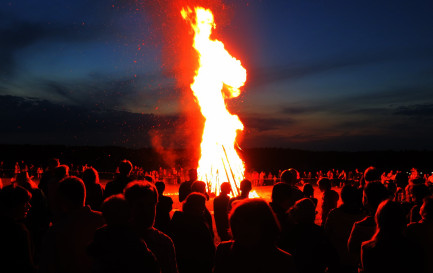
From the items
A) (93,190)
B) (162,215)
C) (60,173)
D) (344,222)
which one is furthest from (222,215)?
(60,173)

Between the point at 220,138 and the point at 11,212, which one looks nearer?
the point at 11,212

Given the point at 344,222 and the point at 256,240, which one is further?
the point at 344,222

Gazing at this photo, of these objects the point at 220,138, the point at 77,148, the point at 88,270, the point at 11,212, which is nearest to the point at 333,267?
the point at 88,270

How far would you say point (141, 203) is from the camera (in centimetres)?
340

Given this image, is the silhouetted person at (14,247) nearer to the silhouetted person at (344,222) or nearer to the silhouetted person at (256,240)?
the silhouetted person at (256,240)

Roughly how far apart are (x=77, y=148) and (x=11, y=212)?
87028mm

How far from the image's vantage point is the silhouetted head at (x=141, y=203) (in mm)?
3396

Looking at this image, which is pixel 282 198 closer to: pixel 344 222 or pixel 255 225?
pixel 344 222

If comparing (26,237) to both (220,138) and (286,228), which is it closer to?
(286,228)

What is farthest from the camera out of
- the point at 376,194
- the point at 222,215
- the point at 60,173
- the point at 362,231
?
the point at 222,215

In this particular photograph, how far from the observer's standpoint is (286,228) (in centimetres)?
432

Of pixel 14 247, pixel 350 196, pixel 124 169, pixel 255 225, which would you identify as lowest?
pixel 14 247

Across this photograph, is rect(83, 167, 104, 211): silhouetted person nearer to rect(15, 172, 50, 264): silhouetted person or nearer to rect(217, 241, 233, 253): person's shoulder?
rect(15, 172, 50, 264): silhouetted person

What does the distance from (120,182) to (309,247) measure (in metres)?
3.67
